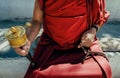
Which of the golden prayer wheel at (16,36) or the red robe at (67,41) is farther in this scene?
the red robe at (67,41)

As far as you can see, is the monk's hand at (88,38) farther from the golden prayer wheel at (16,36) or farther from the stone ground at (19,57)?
the stone ground at (19,57)

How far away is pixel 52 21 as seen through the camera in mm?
2145

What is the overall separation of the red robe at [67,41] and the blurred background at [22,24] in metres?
0.80

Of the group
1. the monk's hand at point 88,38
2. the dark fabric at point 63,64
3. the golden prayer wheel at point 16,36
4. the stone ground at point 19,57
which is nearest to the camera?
the golden prayer wheel at point 16,36

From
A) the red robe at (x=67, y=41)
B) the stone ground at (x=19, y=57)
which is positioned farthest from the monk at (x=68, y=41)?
the stone ground at (x=19, y=57)

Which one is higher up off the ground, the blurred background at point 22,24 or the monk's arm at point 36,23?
the monk's arm at point 36,23

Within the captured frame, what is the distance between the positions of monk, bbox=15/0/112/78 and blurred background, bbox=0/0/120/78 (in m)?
0.80

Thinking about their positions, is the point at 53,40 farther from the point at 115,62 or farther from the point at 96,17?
the point at 115,62

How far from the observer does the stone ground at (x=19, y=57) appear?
2994 mm

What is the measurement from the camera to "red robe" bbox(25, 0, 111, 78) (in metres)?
2.05

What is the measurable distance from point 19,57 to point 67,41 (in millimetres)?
956

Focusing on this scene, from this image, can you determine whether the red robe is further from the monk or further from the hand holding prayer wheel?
the hand holding prayer wheel

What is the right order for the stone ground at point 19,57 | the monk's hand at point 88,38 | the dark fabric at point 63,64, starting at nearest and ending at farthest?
the dark fabric at point 63,64 < the monk's hand at point 88,38 < the stone ground at point 19,57

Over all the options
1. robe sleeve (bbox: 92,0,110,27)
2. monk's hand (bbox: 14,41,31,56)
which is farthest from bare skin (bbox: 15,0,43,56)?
robe sleeve (bbox: 92,0,110,27)
